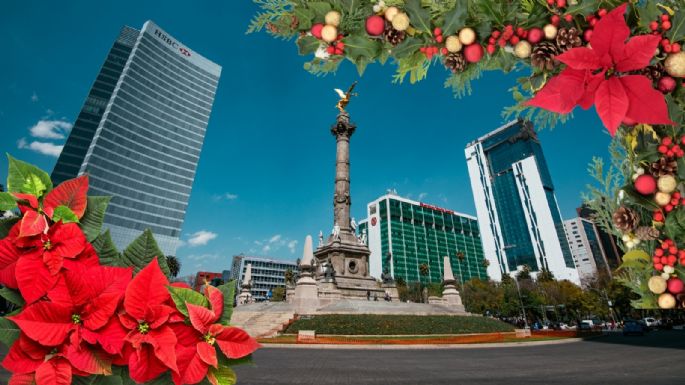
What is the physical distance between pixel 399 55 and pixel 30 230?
1.45 meters

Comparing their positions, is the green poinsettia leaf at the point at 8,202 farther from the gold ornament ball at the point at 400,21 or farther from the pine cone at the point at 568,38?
the pine cone at the point at 568,38

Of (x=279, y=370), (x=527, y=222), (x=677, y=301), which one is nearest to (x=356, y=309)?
(x=279, y=370)

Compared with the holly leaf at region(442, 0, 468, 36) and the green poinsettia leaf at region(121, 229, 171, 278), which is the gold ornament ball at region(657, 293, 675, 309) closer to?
the holly leaf at region(442, 0, 468, 36)

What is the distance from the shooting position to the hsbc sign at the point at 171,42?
9566 cm

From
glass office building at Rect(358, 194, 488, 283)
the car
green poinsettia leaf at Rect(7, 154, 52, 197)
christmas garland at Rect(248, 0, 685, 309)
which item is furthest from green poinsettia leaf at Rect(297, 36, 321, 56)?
glass office building at Rect(358, 194, 488, 283)

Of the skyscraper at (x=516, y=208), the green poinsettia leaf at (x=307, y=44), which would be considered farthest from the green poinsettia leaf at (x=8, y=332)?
the skyscraper at (x=516, y=208)

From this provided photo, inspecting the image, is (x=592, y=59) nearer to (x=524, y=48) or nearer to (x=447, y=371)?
(x=524, y=48)

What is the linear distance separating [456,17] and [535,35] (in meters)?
0.32

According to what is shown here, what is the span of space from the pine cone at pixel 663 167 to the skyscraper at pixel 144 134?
281 feet

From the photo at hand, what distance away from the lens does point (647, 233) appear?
114 centimetres

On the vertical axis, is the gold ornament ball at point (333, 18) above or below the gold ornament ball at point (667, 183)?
above

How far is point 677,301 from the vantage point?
1.10 meters

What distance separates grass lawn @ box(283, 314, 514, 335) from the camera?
1669 cm

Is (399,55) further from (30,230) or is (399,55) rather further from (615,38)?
(30,230)
